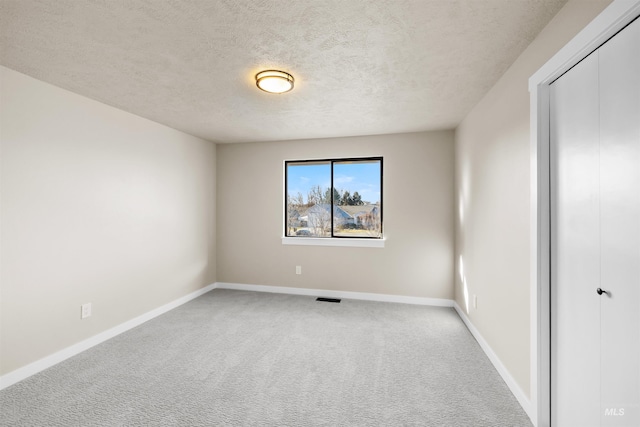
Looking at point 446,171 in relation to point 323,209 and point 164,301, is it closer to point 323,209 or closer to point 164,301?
point 323,209

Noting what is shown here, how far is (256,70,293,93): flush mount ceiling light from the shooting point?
220 cm

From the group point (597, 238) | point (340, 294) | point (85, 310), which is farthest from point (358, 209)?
point (85, 310)

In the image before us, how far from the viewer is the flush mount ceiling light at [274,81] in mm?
2201

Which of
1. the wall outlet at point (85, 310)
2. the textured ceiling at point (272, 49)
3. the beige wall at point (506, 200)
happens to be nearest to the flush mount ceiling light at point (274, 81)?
the textured ceiling at point (272, 49)

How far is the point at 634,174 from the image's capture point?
3.81ft

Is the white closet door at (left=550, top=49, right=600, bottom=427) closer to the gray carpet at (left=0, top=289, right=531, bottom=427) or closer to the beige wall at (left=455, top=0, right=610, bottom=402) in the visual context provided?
the beige wall at (left=455, top=0, right=610, bottom=402)

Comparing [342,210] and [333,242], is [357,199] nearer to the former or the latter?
[342,210]

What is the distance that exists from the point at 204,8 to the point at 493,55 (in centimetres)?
187

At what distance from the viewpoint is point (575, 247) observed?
1511mm

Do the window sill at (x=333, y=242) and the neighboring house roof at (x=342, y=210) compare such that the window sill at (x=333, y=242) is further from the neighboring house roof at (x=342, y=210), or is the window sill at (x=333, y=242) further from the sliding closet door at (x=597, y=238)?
the sliding closet door at (x=597, y=238)

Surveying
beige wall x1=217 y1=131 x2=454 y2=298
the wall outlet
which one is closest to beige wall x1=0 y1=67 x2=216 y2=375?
the wall outlet

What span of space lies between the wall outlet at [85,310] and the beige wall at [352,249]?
82.3 inches

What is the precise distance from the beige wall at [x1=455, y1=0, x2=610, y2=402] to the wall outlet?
3666 millimetres

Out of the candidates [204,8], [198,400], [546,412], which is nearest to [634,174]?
[546,412]
